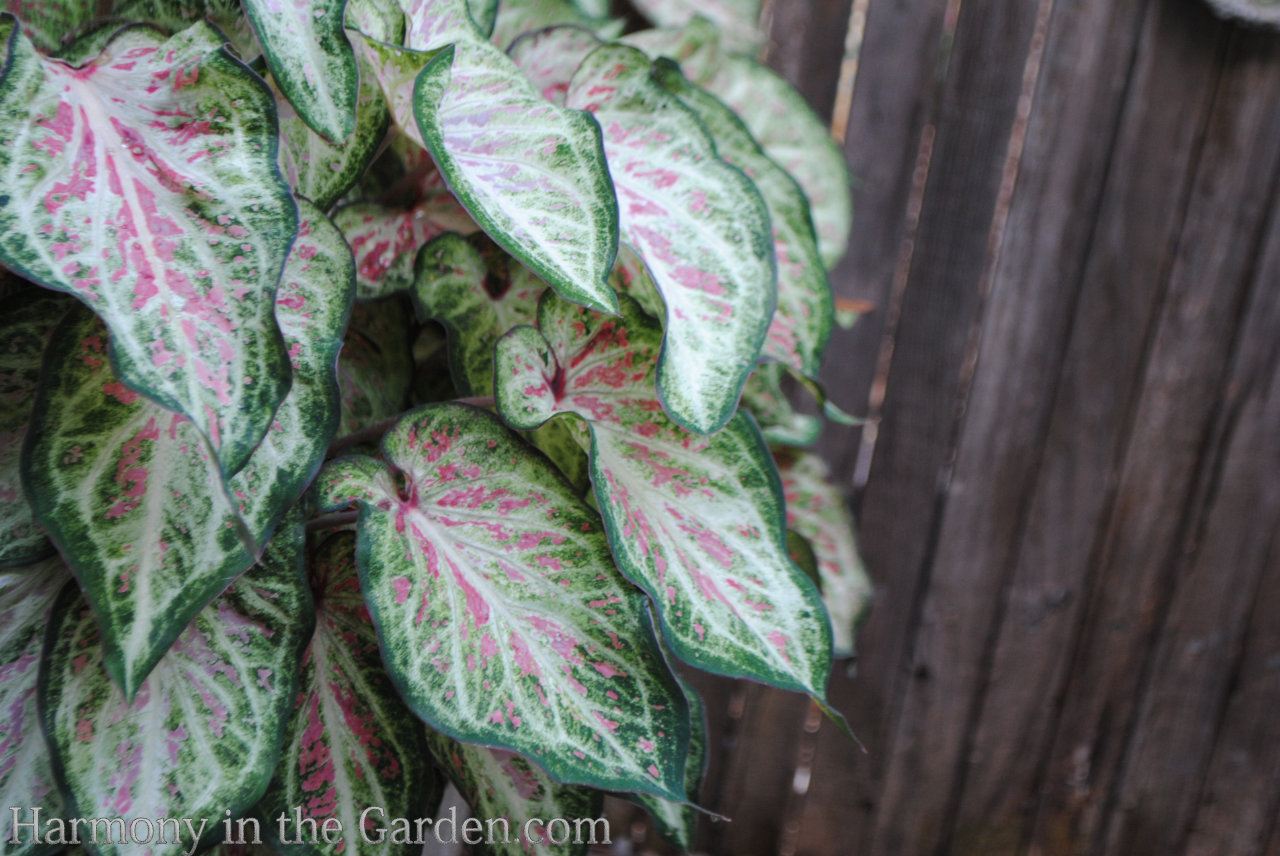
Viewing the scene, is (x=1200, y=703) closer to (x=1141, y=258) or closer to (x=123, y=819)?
(x=1141, y=258)

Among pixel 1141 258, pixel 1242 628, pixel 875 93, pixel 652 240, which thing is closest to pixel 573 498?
pixel 652 240

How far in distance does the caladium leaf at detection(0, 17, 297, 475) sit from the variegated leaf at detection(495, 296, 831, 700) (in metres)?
0.16

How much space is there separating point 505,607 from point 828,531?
0.49m

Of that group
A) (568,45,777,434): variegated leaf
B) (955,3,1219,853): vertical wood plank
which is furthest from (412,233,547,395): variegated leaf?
(955,3,1219,853): vertical wood plank

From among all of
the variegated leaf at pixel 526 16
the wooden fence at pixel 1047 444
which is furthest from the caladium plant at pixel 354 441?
the wooden fence at pixel 1047 444

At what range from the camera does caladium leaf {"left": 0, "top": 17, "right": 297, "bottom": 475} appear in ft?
1.05

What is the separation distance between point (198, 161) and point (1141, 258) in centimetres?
136

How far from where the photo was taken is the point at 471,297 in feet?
1.87

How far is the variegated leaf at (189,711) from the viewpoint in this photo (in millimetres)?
397

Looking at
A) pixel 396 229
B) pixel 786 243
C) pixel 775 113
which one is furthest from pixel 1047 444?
pixel 396 229

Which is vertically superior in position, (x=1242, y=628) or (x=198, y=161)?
(x=198, y=161)

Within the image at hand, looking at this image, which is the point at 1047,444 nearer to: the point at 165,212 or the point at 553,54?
the point at 553,54

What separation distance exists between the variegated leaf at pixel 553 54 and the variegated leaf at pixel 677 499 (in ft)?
0.73

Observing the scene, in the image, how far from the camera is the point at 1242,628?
1442mm
